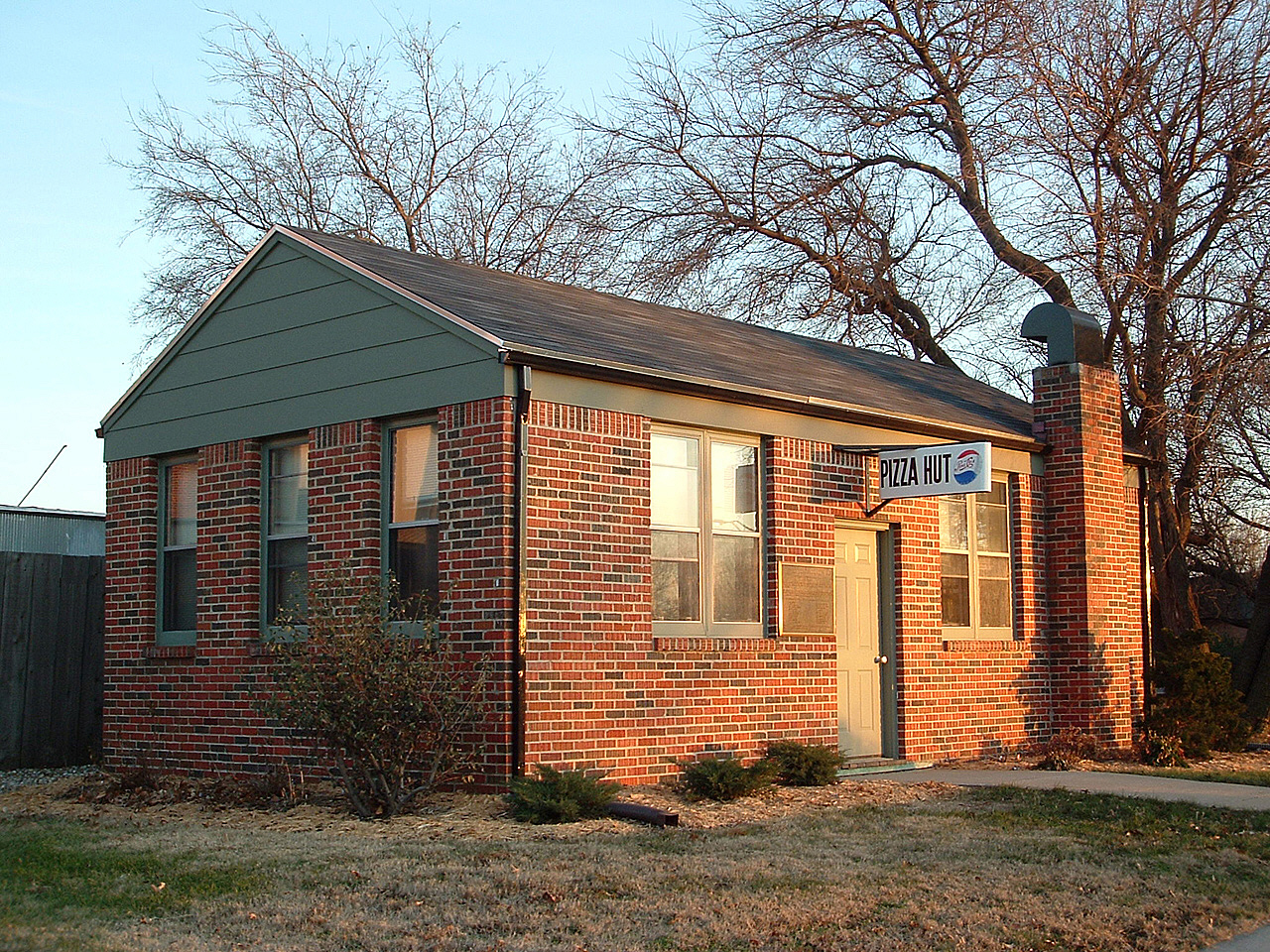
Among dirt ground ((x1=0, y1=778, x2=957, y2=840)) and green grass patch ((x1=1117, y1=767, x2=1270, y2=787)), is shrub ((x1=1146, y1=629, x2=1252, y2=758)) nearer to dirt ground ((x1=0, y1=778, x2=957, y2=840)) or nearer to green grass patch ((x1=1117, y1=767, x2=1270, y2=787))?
green grass patch ((x1=1117, y1=767, x2=1270, y2=787))

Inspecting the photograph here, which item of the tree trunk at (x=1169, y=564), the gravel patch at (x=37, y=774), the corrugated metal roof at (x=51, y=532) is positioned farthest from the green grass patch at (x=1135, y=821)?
the corrugated metal roof at (x=51, y=532)

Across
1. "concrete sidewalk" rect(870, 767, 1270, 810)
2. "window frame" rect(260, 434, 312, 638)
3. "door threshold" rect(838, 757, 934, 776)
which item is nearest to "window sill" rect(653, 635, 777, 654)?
"door threshold" rect(838, 757, 934, 776)

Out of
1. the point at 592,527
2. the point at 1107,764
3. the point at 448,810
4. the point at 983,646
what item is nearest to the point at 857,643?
the point at 983,646

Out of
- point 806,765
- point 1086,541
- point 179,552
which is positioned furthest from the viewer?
point 1086,541

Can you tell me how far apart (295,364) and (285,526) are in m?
1.42

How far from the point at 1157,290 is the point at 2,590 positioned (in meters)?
14.2

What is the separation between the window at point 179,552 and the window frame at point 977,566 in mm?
7316

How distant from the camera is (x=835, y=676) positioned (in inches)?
513

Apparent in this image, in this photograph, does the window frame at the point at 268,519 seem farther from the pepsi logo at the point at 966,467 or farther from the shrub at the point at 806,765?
the pepsi logo at the point at 966,467

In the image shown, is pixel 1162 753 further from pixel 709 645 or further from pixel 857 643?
pixel 709 645

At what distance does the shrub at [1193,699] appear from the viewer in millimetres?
15445

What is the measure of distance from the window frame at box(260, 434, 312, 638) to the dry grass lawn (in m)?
2.42

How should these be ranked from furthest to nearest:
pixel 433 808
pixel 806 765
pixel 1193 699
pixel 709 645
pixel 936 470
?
pixel 1193 699 < pixel 936 470 < pixel 709 645 < pixel 806 765 < pixel 433 808

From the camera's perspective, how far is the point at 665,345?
13.0 metres
